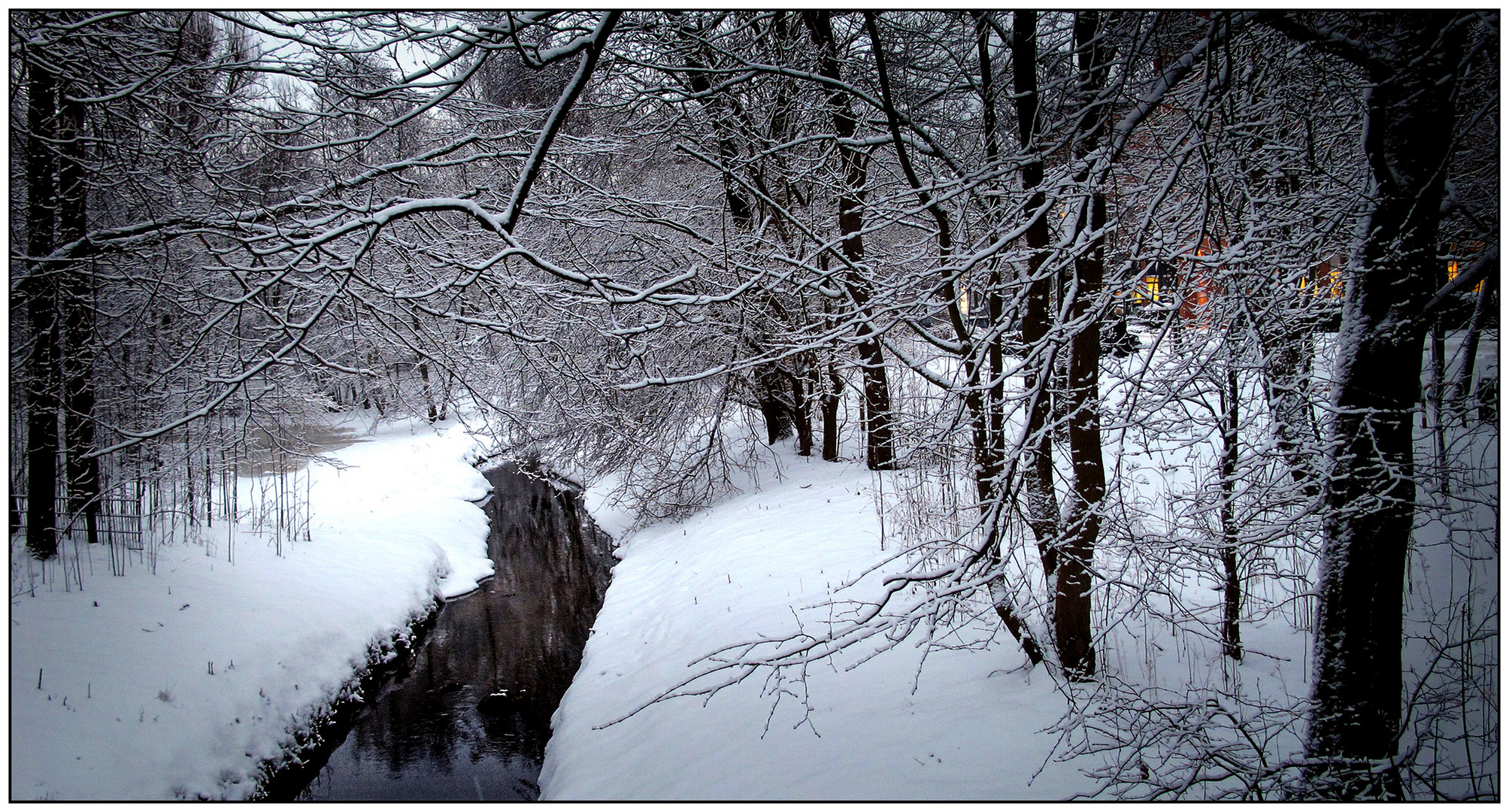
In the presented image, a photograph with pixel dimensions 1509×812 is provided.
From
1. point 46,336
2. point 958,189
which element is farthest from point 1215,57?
point 46,336

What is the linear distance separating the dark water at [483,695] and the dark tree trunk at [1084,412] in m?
3.82

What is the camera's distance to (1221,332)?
8.70 ft

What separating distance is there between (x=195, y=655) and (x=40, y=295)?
114 inches

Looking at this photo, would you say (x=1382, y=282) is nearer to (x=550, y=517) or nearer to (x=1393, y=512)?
(x=1393, y=512)

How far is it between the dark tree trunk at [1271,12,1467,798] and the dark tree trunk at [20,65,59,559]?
5.68 meters

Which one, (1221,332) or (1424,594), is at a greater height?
(1221,332)

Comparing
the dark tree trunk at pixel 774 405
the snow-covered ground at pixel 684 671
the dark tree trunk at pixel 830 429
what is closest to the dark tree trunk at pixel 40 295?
the snow-covered ground at pixel 684 671

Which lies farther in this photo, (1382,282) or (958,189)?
(958,189)

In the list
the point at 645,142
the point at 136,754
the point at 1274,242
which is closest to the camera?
the point at 1274,242

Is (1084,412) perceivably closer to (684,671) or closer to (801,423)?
(684,671)

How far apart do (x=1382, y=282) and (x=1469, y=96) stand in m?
0.73

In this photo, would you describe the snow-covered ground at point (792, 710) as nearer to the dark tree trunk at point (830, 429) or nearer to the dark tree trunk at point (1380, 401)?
the dark tree trunk at point (1380, 401)

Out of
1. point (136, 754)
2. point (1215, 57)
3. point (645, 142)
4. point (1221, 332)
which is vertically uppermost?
point (645, 142)

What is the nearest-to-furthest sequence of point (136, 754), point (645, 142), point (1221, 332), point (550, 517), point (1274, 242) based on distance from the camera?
1. point (1221, 332)
2. point (1274, 242)
3. point (136, 754)
4. point (645, 142)
5. point (550, 517)
